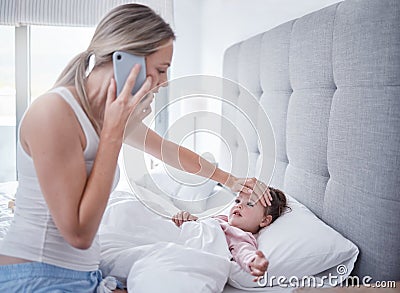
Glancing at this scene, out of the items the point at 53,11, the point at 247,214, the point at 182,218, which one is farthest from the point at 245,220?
the point at 53,11

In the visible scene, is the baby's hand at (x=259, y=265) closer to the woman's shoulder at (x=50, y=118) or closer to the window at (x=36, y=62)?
the woman's shoulder at (x=50, y=118)

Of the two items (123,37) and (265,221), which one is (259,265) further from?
(123,37)

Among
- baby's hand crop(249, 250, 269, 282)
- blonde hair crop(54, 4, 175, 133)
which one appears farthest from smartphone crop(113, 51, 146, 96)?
baby's hand crop(249, 250, 269, 282)

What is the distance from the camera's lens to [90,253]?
2.99 feet

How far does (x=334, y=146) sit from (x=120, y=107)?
0.64 metres

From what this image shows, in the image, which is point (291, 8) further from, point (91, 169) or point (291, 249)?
point (91, 169)

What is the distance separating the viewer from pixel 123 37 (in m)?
0.77

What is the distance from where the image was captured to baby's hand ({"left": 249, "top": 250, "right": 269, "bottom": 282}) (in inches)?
38.9

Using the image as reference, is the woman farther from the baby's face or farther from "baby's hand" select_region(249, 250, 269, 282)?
the baby's face

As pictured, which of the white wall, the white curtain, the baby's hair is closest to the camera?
the baby's hair

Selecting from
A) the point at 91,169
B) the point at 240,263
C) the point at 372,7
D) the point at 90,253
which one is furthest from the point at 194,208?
the point at 372,7

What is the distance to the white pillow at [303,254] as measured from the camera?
1.09 metres

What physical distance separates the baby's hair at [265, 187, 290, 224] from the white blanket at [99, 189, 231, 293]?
16cm

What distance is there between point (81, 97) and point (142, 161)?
9.4 inches
